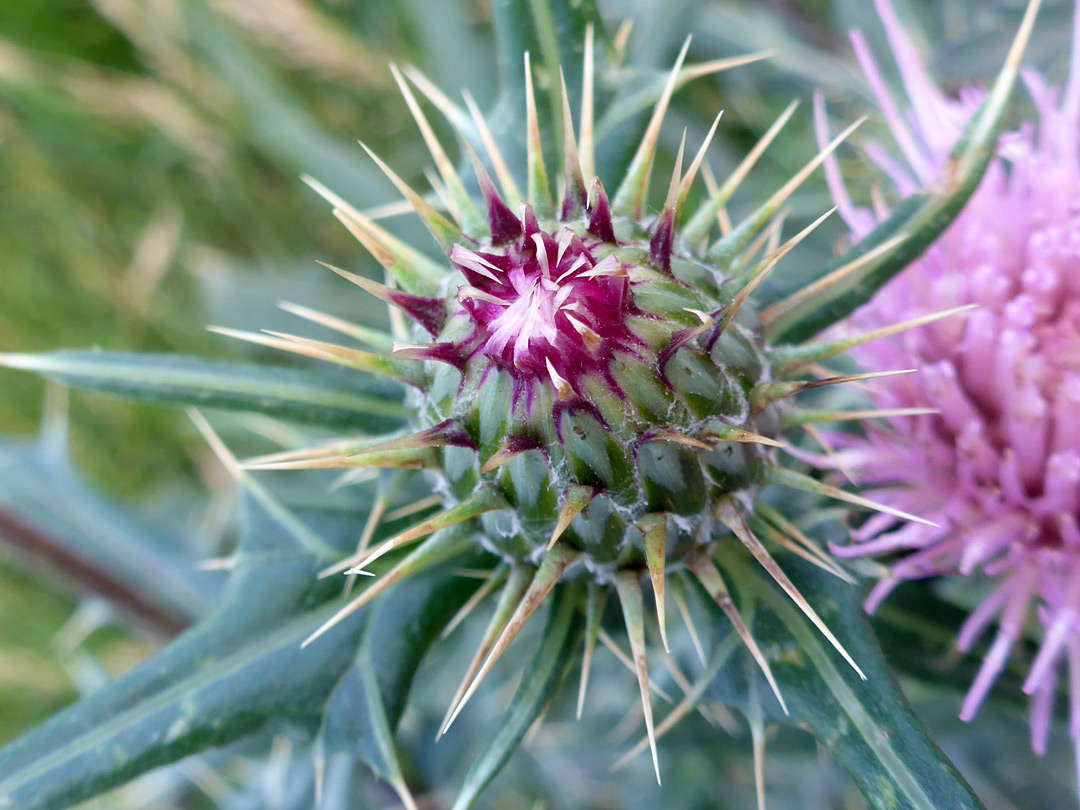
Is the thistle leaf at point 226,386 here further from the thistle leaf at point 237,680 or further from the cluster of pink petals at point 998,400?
the cluster of pink petals at point 998,400

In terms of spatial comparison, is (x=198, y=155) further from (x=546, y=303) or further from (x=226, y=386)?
(x=546, y=303)

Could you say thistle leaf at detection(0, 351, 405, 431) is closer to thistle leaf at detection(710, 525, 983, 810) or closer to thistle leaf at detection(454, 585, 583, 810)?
thistle leaf at detection(454, 585, 583, 810)

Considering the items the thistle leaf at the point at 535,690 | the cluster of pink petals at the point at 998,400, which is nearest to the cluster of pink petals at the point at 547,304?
the thistle leaf at the point at 535,690

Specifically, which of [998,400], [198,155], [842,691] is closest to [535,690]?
[842,691]

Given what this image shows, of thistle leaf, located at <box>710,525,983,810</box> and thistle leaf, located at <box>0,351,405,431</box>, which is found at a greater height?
thistle leaf, located at <box>710,525,983,810</box>

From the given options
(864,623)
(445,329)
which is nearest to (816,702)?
(864,623)

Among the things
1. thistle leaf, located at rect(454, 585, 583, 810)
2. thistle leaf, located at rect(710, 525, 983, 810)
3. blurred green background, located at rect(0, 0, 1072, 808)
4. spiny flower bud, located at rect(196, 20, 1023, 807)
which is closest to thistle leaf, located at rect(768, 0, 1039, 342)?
spiny flower bud, located at rect(196, 20, 1023, 807)

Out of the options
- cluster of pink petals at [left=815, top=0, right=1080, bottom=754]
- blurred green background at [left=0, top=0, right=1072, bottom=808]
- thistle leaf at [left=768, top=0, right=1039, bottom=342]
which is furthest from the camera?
blurred green background at [left=0, top=0, right=1072, bottom=808]

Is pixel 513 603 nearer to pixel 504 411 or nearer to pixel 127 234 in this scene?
pixel 504 411
